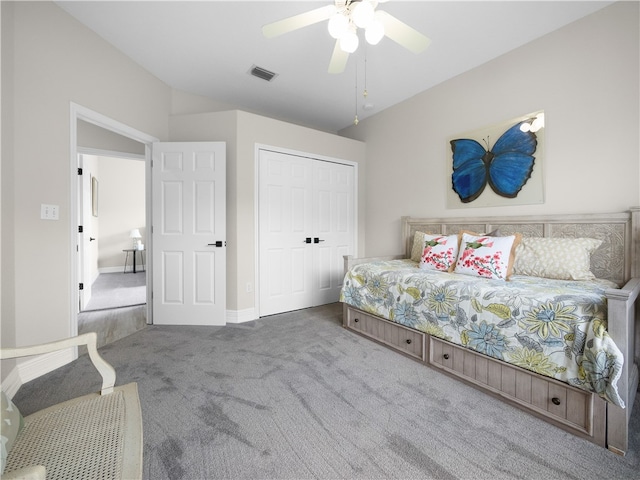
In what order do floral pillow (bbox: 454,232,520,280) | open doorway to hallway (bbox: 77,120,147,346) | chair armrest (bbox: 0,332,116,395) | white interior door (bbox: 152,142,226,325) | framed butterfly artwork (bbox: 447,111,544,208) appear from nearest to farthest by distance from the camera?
chair armrest (bbox: 0,332,116,395)
floral pillow (bbox: 454,232,520,280)
framed butterfly artwork (bbox: 447,111,544,208)
white interior door (bbox: 152,142,226,325)
open doorway to hallway (bbox: 77,120,147,346)

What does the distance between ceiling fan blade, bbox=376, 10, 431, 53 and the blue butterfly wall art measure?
1.36 meters

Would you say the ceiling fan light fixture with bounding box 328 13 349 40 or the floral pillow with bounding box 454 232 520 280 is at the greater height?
the ceiling fan light fixture with bounding box 328 13 349 40

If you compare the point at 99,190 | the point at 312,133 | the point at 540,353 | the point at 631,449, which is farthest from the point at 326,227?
the point at 99,190

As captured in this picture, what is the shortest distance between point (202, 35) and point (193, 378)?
2.75m

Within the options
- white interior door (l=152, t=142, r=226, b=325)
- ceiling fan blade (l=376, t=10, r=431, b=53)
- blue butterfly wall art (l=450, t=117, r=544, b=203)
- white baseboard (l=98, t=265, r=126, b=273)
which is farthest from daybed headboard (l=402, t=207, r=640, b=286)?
white baseboard (l=98, t=265, r=126, b=273)

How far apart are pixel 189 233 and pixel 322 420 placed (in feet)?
7.69

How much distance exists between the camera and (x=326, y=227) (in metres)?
3.81

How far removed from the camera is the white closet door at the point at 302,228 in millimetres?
3307

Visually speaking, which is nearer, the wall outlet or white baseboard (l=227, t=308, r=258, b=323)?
Answer: the wall outlet

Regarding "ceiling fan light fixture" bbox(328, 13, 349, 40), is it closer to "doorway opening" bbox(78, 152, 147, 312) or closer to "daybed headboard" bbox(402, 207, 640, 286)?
"daybed headboard" bbox(402, 207, 640, 286)

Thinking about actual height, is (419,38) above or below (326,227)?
above

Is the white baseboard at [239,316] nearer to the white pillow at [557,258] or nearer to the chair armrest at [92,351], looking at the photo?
the chair armrest at [92,351]

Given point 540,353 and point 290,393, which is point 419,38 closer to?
point 540,353

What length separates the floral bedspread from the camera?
128 cm
